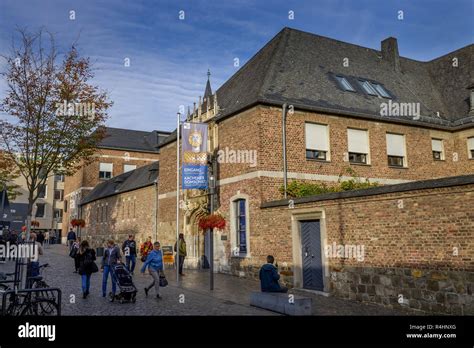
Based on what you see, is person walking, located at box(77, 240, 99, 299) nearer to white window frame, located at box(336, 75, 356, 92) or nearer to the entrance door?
the entrance door

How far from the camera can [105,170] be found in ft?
164

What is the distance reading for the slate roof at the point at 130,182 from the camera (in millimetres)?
30416

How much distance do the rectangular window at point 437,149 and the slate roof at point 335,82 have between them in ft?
2.54

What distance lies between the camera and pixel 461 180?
31.9 ft

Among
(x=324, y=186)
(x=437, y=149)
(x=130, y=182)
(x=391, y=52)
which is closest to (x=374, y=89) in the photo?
(x=437, y=149)

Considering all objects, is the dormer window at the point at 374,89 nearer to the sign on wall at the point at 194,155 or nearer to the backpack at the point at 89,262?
the sign on wall at the point at 194,155

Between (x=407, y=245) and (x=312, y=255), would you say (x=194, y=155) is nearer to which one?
(x=312, y=255)

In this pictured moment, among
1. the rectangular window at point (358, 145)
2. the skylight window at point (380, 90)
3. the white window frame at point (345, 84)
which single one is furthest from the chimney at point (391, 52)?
the rectangular window at point (358, 145)

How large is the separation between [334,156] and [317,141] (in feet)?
3.37

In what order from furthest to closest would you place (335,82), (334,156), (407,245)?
1. (335,82)
2. (334,156)
3. (407,245)

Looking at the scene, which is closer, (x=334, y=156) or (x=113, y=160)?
(x=334, y=156)

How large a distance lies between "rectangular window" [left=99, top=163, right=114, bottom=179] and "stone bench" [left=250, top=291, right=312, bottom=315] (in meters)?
41.8

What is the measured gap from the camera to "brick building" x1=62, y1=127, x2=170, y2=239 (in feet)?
162
